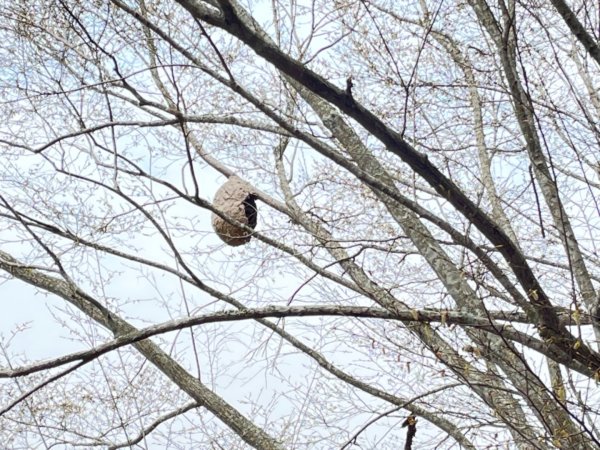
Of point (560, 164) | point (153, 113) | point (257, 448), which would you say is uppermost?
point (560, 164)

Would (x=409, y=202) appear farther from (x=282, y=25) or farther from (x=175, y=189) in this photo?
(x=282, y=25)

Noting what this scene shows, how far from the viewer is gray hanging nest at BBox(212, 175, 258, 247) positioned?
4219mm

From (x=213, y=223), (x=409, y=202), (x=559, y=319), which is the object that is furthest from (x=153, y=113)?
(x=559, y=319)

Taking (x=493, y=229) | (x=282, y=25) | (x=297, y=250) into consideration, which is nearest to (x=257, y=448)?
(x=297, y=250)

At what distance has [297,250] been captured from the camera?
15.0 ft

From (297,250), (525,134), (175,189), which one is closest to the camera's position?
(175,189)

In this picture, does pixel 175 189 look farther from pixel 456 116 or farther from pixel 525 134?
pixel 456 116

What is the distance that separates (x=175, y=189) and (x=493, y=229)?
127 centimetres

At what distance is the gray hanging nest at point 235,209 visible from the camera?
422 cm

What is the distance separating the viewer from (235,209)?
4.27m

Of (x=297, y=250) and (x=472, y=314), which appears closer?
(x=472, y=314)

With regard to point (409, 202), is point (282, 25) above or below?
above

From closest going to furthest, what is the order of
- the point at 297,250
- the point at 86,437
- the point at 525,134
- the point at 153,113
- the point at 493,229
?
1. the point at 493,229
2. the point at 525,134
3. the point at 153,113
4. the point at 297,250
5. the point at 86,437

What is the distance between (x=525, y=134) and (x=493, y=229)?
557 mm
